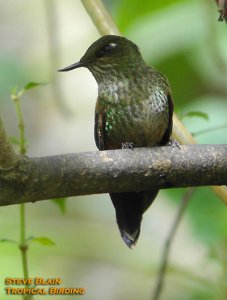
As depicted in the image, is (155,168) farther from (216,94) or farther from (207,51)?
(216,94)

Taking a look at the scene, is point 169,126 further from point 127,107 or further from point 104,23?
point 104,23

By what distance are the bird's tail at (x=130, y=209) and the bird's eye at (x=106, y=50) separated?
2.16 feet

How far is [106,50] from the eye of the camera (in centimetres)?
350

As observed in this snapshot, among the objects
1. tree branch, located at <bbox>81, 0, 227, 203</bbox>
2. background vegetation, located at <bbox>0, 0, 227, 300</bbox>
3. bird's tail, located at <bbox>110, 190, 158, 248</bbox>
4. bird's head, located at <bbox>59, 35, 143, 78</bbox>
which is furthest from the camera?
background vegetation, located at <bbox>0, 0, 227, 300</bbox>

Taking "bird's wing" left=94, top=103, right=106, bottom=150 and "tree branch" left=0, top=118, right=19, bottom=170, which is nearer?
"tree branch" left=0, top=118, right=19, bottom=170

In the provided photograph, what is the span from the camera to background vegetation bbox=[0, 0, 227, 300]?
3955mm

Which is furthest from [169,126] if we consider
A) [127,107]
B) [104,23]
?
[104,23]

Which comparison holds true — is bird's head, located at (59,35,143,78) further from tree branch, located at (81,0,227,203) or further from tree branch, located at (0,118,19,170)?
tree branch, located at (0,118,19,170)

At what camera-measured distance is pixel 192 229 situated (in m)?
3.96

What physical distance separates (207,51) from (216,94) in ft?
3.13

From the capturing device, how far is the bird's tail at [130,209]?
329cm

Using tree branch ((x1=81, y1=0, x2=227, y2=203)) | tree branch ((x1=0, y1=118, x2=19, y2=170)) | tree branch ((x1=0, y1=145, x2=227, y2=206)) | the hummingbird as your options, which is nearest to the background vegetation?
tree branch ((x1=81, y1=0, x2=227, y2=203))

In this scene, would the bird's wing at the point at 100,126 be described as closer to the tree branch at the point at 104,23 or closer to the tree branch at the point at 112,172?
the tree branch at the point at 104,23

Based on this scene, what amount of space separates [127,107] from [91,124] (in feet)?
11.6
